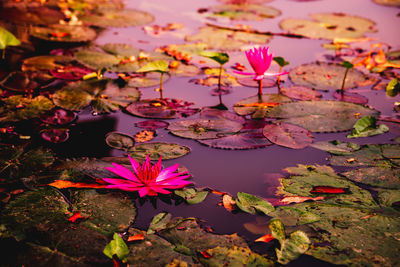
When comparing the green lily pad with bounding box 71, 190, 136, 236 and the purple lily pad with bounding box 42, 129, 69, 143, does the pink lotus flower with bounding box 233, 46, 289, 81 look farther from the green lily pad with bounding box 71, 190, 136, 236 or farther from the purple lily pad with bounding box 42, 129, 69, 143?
the green lily pad with bounding box 71, 190, 136, 236

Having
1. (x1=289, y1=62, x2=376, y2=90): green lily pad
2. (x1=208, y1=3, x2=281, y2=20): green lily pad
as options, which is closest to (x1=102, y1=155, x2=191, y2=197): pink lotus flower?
(x1=289, y1=62, x2=376, y2=90): green lily pad

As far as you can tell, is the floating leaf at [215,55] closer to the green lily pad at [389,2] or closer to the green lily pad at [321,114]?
the green lily pad at [321,114]

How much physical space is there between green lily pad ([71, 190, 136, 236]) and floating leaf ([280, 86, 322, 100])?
4.85ft

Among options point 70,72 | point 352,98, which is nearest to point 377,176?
point 352,98

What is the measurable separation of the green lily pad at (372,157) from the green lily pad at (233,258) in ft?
2.52

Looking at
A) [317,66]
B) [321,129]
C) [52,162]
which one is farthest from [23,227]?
[317,66]

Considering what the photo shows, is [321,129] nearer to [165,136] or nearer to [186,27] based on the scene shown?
[165,136]

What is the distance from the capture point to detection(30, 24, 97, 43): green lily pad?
11.3 ft

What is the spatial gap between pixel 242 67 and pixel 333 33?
142 cm

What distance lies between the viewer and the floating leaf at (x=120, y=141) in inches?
76.1

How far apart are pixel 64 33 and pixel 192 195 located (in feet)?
8.62

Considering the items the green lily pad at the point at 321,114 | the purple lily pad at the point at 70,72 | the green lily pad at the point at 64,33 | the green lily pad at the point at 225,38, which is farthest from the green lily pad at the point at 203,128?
the green lily pad at the point at 64,33

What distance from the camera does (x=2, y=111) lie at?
7.24ft

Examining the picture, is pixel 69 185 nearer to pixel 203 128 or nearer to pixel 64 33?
pixel 203 128
